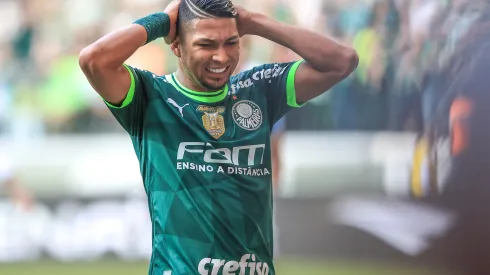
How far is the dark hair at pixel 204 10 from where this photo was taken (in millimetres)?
2090

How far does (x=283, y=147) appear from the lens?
4496 mm

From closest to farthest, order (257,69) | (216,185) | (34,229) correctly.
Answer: (216,185), (257,69), (34,229)

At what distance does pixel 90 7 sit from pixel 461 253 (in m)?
2.99

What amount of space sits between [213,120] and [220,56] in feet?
0.70

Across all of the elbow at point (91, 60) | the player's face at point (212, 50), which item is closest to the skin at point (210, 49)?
the player's face at point (212, 50)

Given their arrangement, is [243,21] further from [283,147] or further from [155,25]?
[283,147]

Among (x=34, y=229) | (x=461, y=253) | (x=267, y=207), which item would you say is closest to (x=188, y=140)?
(x=267, y=207)

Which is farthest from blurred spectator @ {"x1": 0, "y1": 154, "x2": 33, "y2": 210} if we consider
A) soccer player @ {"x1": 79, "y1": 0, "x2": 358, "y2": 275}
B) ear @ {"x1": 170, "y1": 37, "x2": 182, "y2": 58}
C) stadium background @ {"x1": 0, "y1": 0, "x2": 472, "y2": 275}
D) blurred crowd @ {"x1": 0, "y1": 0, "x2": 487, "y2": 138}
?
ear @ {"x1": 170, "y1": 37, "x2": 182, "y2": 58}

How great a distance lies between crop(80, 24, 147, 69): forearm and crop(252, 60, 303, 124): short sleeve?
444 millimetres

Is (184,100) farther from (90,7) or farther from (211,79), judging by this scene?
(90,7)

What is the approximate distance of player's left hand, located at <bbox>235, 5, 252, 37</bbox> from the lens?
2242 millimetres

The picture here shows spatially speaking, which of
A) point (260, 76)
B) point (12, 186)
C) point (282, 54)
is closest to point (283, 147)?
point (282, 54)

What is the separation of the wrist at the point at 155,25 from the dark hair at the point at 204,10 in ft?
0.17

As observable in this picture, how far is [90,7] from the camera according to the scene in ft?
14.6
